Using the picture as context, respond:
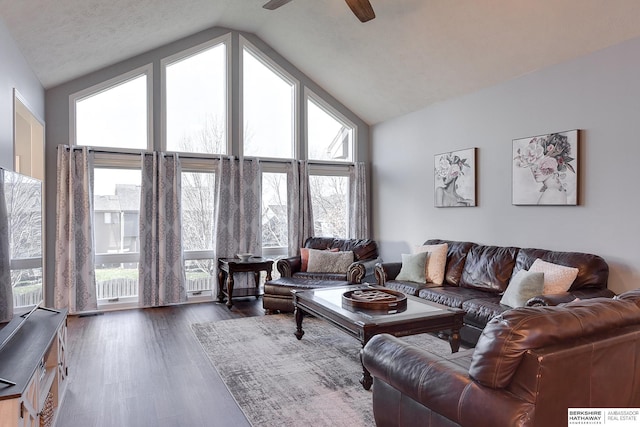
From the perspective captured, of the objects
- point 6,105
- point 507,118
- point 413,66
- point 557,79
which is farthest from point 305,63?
point 6,105

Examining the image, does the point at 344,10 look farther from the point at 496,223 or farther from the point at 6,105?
the point at 6,105

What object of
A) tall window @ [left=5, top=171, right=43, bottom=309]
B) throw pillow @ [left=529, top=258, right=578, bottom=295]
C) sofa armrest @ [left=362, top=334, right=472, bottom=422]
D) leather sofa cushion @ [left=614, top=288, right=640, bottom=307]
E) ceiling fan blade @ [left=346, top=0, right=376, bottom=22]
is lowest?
sofa armrest @ [left=362, top=334, right=472, bottom=422]

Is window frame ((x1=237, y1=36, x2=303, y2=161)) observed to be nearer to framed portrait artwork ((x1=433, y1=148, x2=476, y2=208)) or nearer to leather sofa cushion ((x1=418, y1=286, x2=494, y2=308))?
framed portrait artwork ((x1=433, y1=148, x2=476, y2=208))

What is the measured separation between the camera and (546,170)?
413cm

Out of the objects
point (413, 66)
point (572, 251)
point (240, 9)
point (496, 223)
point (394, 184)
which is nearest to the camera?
point (572, 251)

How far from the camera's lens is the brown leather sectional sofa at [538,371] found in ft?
5.03

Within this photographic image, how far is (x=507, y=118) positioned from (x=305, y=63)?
10.2ft

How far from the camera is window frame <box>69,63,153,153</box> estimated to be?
17.5 feet

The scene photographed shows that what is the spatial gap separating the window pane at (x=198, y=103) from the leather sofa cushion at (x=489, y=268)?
371 centimetres

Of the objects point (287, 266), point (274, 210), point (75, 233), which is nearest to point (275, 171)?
point (274, 210)

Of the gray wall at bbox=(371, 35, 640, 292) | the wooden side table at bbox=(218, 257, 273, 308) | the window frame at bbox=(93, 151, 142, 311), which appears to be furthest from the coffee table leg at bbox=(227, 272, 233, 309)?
the gray wall at bbox=(371, 35, 640, 292)

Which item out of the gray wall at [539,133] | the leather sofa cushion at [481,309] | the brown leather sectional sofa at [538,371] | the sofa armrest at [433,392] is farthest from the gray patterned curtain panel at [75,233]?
the brown leather sectional sofa at [538,371]

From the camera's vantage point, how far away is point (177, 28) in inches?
210

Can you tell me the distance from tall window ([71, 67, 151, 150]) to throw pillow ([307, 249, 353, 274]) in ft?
9.03
